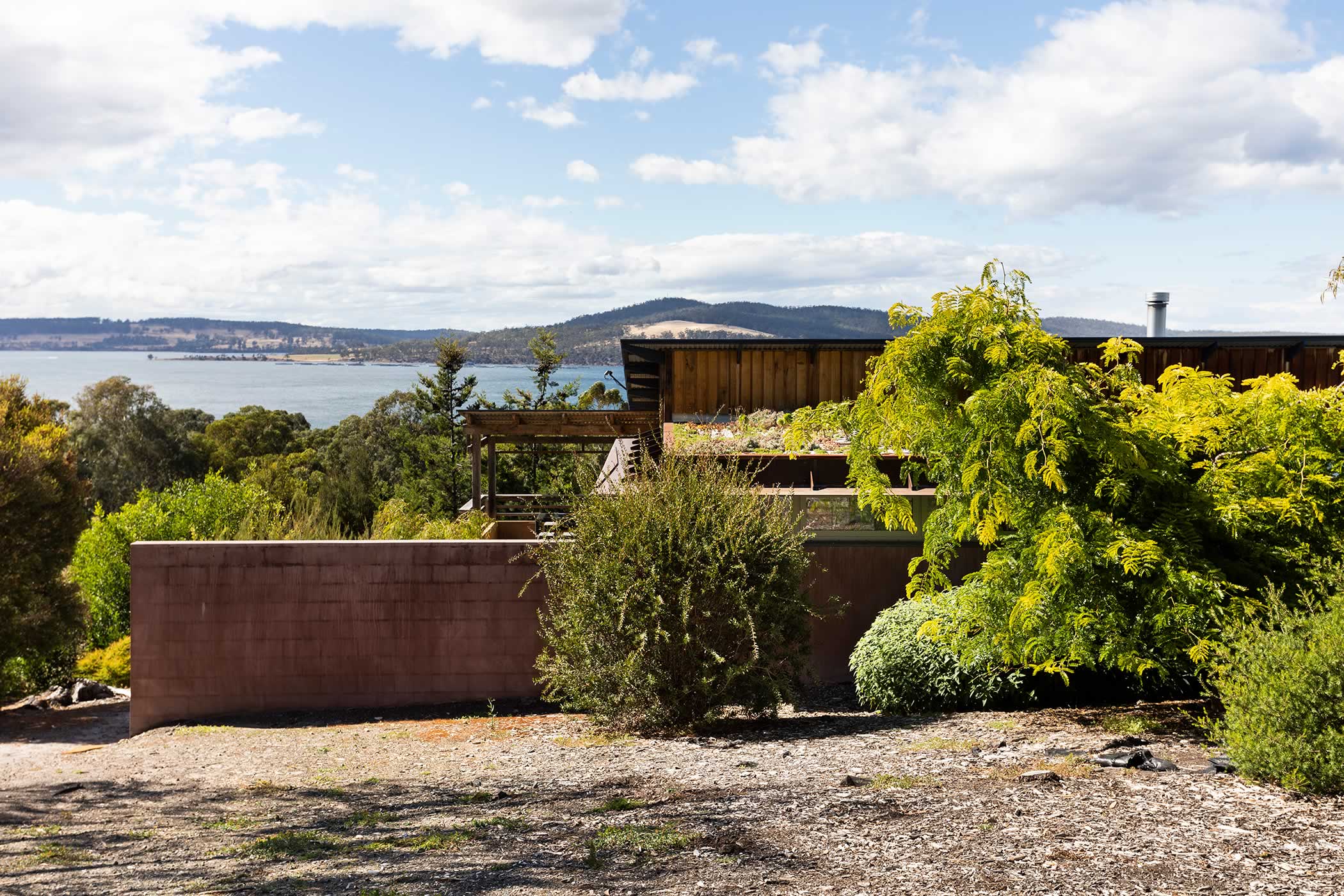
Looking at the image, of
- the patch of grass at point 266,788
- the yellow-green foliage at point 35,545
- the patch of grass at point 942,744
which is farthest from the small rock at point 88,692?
the patch of grass at point 942,744

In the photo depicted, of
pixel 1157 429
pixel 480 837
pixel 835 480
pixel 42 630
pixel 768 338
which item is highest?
pixel 768 338

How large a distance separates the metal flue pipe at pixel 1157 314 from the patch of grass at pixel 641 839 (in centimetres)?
1526

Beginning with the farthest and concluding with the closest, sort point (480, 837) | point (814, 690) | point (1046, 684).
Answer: point (814, 690)
point (1046, 684)
point (480, 837)

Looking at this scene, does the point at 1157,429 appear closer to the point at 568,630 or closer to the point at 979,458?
the point at 979,458

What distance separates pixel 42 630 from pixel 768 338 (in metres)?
11.9

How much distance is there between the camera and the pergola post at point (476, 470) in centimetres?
1916

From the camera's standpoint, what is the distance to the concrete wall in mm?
11148

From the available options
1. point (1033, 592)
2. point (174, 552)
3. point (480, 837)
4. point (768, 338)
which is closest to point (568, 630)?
point (480, 837)

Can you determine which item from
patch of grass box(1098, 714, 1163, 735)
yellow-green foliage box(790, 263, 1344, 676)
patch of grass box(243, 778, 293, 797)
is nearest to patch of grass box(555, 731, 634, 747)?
patch of grass box(243, 778, 293, 797)

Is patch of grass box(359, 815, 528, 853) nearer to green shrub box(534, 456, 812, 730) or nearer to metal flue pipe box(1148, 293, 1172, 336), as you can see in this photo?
green shrub box(534, 456, 812, 730)

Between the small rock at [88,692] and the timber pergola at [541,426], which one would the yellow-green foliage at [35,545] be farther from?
the timber pergola at [541,426]

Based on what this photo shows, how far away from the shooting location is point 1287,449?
7.51 m

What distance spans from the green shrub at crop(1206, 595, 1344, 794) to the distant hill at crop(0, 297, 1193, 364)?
876 cm

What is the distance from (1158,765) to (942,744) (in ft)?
5.07
